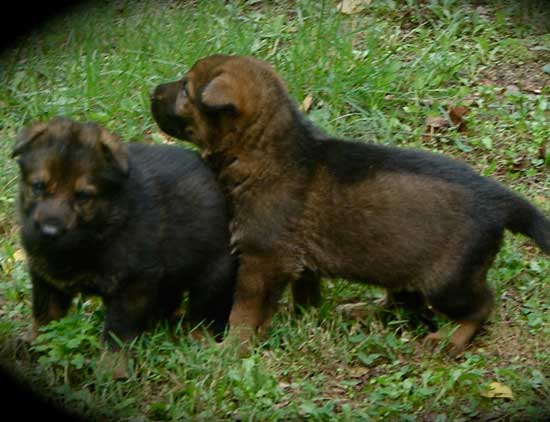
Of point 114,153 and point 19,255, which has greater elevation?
point 114,153

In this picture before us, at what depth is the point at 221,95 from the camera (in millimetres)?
6602

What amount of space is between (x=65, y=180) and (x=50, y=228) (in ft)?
0.92

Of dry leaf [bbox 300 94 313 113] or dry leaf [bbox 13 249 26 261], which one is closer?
dry leaf [bbox 13 249 26 261]

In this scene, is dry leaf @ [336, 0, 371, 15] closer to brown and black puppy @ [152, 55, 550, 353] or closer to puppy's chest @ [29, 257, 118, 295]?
brown and black puppy @ [152, 55, 550, 353]

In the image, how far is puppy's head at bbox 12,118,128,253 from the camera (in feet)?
19.0

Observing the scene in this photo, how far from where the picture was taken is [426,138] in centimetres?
859

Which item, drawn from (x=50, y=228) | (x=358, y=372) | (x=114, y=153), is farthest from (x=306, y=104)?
(x=50, y=228)

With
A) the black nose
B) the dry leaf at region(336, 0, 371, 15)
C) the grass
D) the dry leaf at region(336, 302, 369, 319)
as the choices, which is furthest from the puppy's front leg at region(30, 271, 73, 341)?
the dry leaf at region(336, 0, 371, 15)

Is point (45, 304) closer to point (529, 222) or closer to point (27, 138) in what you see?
point (27, 138)

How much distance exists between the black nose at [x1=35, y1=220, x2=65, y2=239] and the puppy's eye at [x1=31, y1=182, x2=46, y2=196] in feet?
0.58

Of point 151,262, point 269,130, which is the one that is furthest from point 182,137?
point 151,262

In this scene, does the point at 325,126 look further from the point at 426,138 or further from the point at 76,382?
the point at 76,382

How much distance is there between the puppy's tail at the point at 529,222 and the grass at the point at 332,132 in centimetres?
60

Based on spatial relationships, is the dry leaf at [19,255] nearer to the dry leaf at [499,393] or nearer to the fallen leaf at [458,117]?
the dry leaf at [499,393]
